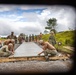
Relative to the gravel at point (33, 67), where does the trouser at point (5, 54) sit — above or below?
above

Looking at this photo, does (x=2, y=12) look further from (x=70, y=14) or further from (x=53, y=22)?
(x=70, y=14)

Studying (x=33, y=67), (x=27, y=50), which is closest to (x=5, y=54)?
(x=27, y=50)

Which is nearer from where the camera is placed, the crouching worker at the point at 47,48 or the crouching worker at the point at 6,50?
the crouching worker at the point at 6,50

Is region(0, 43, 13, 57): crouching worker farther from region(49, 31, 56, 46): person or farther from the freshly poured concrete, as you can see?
region(49, 31, 56, 46): person

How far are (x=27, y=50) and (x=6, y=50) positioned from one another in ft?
1.02

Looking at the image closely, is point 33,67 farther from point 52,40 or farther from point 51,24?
point 51,24

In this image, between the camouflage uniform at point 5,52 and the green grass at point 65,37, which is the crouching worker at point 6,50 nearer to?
the camouflage uniform at point 5,52

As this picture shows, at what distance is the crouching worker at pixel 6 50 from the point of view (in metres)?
3.99

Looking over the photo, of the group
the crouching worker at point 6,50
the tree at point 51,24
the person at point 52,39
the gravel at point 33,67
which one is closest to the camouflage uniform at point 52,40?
the person at point 52,39

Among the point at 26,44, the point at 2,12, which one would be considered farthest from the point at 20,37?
the point at 2,12

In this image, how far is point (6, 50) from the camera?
4008mm

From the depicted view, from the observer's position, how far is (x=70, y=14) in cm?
408

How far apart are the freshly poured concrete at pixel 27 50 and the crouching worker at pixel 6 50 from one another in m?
0.09
